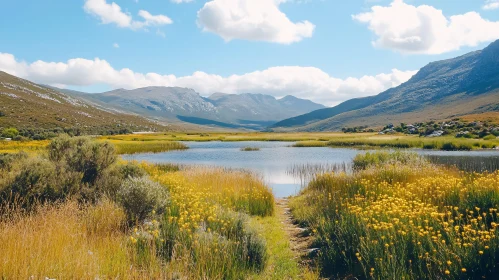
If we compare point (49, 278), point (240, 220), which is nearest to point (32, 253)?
point (49, 278)

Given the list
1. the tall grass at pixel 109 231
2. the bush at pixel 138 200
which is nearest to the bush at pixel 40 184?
the tall grass at pixel 109 231

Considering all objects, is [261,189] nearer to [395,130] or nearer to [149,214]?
[149,214]

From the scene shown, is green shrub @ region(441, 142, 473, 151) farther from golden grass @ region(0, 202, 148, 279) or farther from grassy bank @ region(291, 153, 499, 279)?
golden grass @ region(0, 202, 148, 279)

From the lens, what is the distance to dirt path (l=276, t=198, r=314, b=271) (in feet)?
29.9

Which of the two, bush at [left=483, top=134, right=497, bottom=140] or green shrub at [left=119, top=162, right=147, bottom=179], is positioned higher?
bush at [left=483, top=134, right=497, bottom=140]

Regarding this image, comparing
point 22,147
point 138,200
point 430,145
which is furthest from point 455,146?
point 22,147

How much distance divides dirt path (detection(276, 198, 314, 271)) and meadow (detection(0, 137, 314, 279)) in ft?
0.78

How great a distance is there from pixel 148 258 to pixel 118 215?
3.09 metres

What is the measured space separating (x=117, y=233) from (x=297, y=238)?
5.49m

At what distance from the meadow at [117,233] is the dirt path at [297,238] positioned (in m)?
0.24

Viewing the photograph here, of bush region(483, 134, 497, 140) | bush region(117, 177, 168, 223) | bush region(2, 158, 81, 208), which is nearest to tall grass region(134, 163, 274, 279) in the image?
bush region(117, 177, 168, 223)

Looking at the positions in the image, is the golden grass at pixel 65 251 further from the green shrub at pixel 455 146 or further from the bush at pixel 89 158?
the green shrub at pixel 455 146

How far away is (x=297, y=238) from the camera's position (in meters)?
11.3

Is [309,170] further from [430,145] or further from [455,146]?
[430,145]
